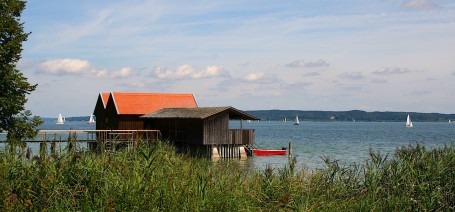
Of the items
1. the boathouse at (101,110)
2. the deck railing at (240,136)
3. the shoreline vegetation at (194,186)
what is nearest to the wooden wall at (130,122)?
the boathouse at (101,110)

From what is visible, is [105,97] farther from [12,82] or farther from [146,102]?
[12,82]

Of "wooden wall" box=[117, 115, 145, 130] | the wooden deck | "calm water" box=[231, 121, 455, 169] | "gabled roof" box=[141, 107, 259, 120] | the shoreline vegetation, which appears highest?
"gabled roof" box=[141, 107, 259, 120]

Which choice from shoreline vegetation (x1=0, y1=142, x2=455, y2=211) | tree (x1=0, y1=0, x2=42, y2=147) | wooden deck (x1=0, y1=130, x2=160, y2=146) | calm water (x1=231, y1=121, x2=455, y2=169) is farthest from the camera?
calm water (x1=231, y1=121, x2=455, y2=169)

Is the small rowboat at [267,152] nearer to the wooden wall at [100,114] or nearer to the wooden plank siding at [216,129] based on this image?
the wooden plank siding at [216,129]

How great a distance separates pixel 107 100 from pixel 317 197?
42.8 metres

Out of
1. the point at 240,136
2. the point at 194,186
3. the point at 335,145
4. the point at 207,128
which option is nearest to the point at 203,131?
the point at 207,128

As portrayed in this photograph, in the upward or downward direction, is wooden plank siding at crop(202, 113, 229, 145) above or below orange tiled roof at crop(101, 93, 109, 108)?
below

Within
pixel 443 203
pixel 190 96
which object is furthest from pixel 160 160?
pixel 190 96

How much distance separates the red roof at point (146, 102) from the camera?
4997cm

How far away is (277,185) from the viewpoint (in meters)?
13.9

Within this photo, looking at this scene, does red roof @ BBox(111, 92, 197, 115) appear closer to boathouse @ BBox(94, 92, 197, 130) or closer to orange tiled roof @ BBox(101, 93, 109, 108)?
boathouse @ BBox(94, 92, 197, 130)

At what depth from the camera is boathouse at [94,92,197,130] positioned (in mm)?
49531

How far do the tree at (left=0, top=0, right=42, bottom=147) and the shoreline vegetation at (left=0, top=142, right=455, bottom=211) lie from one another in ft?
53.8

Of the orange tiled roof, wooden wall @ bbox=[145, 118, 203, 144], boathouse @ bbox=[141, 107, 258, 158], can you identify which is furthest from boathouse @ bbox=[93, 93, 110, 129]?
boathouse @ bbox=[141, 107, 258, 158]
